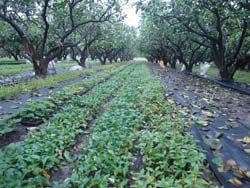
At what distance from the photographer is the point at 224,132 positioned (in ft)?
14.4

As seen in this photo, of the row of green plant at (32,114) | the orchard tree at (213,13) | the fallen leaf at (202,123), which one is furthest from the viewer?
the orchard tree at (213,13)

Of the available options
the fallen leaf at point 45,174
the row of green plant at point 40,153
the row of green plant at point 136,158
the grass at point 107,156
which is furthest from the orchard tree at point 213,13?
the fallen leaf at point 45,174

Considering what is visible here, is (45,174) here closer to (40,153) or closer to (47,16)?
(40,153)

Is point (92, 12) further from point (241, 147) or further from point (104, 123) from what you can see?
point (241, 147)

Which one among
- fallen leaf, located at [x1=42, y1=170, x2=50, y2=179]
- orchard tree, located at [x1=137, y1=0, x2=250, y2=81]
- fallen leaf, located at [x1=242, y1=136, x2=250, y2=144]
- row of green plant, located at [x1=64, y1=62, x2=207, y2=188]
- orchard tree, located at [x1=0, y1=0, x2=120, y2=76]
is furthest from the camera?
orchard tree, located at [x1=0, y1=0, x2=120, y2=76]

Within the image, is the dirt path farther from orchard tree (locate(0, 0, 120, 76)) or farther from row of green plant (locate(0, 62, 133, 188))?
orchard tree (locate(0, 0, 120, 76))

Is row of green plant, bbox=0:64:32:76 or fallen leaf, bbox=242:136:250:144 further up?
fallen leaf, bbox=242:136:250:144

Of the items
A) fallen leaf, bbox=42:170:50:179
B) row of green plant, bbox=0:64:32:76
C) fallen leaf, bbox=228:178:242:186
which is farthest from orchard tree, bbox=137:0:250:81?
row of green plant, bbox=0:64:32:76

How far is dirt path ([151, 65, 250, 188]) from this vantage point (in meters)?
2.87

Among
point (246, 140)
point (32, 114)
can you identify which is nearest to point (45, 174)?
point (32, 114)

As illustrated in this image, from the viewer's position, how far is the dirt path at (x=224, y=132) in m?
2.87

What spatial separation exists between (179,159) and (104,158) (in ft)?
2.74

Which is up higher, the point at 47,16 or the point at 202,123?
the point at 47,16

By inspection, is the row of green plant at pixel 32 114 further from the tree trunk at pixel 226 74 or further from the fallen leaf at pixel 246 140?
the tree trunk at pixel 226 74
